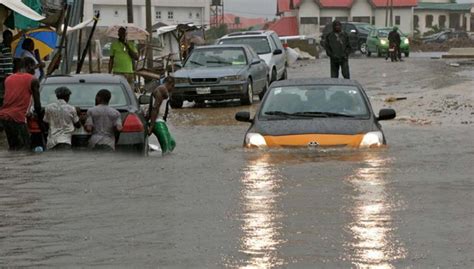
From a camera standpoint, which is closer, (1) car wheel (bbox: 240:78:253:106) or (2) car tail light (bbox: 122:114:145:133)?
(2) car tail light (bbox: 122:114:145:133)

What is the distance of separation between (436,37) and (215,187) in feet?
260

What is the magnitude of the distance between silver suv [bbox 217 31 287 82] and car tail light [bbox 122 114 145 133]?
54.8ft

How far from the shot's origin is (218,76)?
89.0 ft

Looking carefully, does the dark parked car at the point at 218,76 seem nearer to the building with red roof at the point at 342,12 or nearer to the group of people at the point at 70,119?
the group of people at the point at 70,119

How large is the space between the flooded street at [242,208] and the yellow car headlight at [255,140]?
0.10 meters

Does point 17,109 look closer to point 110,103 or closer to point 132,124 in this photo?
point 110,103

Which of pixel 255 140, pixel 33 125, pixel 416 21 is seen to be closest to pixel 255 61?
pixel 33 125

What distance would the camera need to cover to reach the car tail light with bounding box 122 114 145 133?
14.9 meters

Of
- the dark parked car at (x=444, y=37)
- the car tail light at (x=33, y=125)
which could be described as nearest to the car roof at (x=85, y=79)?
the car tail light at (x=33, y=125)

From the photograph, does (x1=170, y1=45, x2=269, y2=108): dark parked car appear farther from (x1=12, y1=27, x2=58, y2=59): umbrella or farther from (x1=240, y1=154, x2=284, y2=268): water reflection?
(x1=240, y1=154, x2=284, y2=268): water reflection

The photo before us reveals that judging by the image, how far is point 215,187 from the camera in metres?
12.6

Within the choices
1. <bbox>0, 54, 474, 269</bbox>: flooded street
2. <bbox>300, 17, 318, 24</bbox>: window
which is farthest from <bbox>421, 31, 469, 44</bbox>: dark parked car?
<bbox>0, 54, 474, 269</bbox>: flooded street

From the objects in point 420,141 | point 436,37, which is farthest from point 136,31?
point 436,37

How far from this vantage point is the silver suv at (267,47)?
3212cm
